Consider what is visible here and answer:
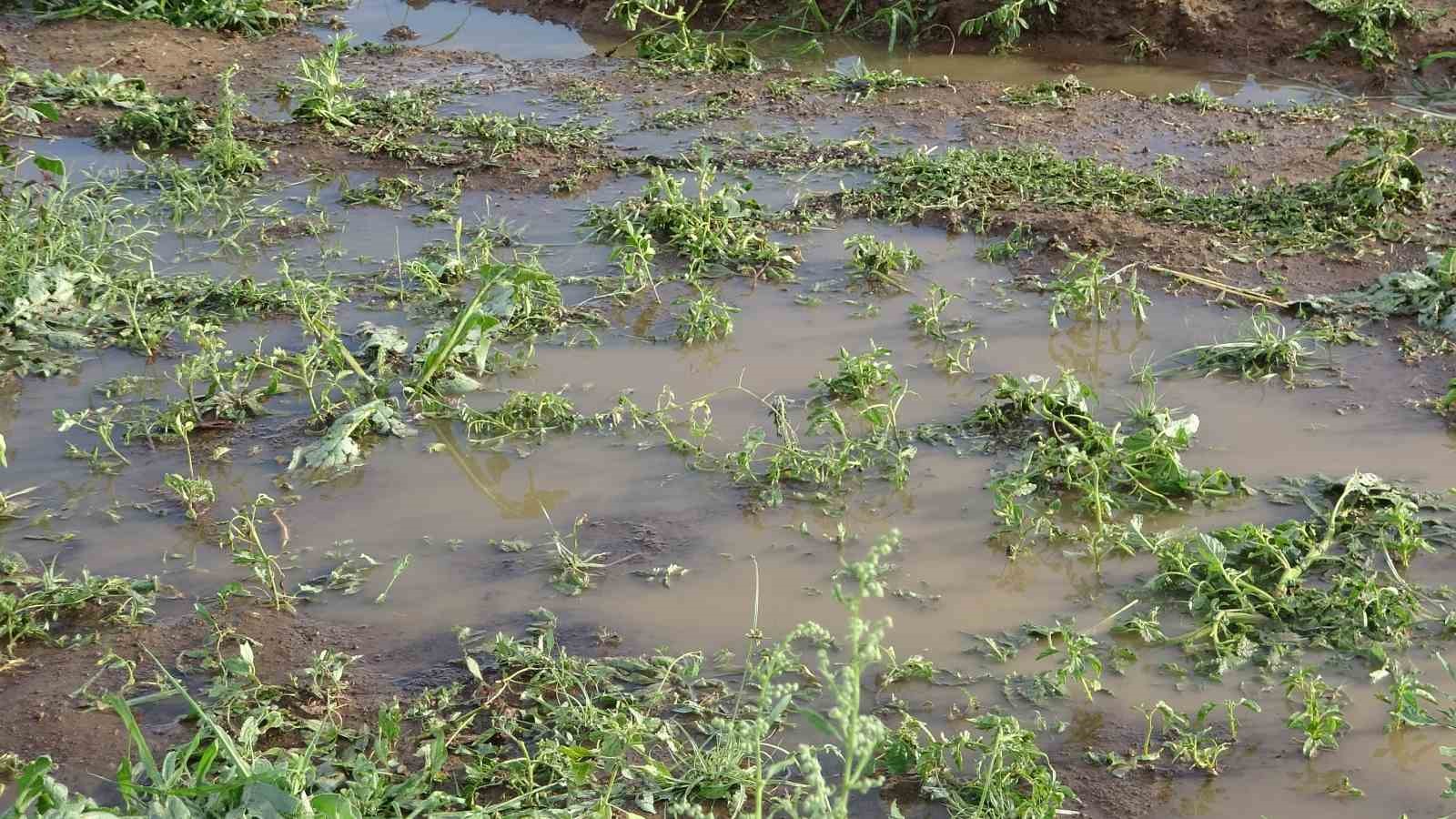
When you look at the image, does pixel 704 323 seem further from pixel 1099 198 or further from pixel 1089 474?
pixel 1099 198

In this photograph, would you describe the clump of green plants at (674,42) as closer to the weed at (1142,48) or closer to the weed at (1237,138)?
the weed at (1142,48)

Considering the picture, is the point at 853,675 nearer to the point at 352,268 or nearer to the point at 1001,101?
the point at 352,268

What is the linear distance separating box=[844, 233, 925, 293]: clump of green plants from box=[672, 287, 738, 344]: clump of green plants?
0.62 m

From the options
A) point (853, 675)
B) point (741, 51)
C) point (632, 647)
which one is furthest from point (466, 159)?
point (853, 675)

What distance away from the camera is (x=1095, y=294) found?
5027 mm

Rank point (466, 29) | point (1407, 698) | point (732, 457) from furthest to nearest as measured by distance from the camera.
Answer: point (466, 29) < point (732, 457) < point (1407, 698)

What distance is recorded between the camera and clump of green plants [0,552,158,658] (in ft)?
11.3

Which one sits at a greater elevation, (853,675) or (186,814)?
(853,675)

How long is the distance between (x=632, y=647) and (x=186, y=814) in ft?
3.80

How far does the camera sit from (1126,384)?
461cm

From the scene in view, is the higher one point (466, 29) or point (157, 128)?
point (466, 29)

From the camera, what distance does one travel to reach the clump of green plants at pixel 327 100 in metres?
6.82

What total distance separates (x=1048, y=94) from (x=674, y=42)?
2237 millimetres

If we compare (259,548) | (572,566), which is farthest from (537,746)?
(259,548)
